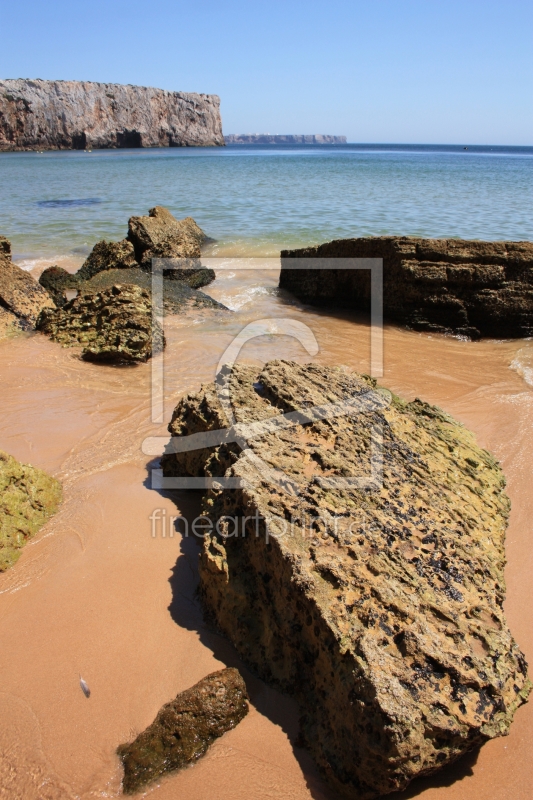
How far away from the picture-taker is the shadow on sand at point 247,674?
6.83ft

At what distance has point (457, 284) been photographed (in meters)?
7.58

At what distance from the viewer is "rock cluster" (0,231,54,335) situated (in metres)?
7.20

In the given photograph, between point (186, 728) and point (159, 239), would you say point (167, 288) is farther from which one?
point (186, 728)

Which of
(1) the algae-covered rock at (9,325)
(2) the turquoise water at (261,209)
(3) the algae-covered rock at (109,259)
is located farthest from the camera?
(2) the turquoise water at (261,209)

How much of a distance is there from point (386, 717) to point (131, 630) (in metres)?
1.33

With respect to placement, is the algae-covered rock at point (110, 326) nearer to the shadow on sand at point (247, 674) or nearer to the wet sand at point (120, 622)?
the wet sand at point (120, 622)

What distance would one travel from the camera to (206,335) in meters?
7.48

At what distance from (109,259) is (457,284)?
18.4 ft

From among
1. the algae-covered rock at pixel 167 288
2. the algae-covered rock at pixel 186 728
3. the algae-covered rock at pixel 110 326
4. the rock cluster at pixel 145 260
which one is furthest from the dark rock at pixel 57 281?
the algae-covered rock at pixel 186 728

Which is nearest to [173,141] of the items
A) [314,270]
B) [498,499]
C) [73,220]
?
[73,220]

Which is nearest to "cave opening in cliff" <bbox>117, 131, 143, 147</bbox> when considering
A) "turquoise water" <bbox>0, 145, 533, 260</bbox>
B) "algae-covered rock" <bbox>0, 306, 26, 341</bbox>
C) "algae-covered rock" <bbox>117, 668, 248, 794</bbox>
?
"turquoise water" <bbox>0, 145, 533, 260</bbox>

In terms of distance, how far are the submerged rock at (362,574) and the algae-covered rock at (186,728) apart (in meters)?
0.22
